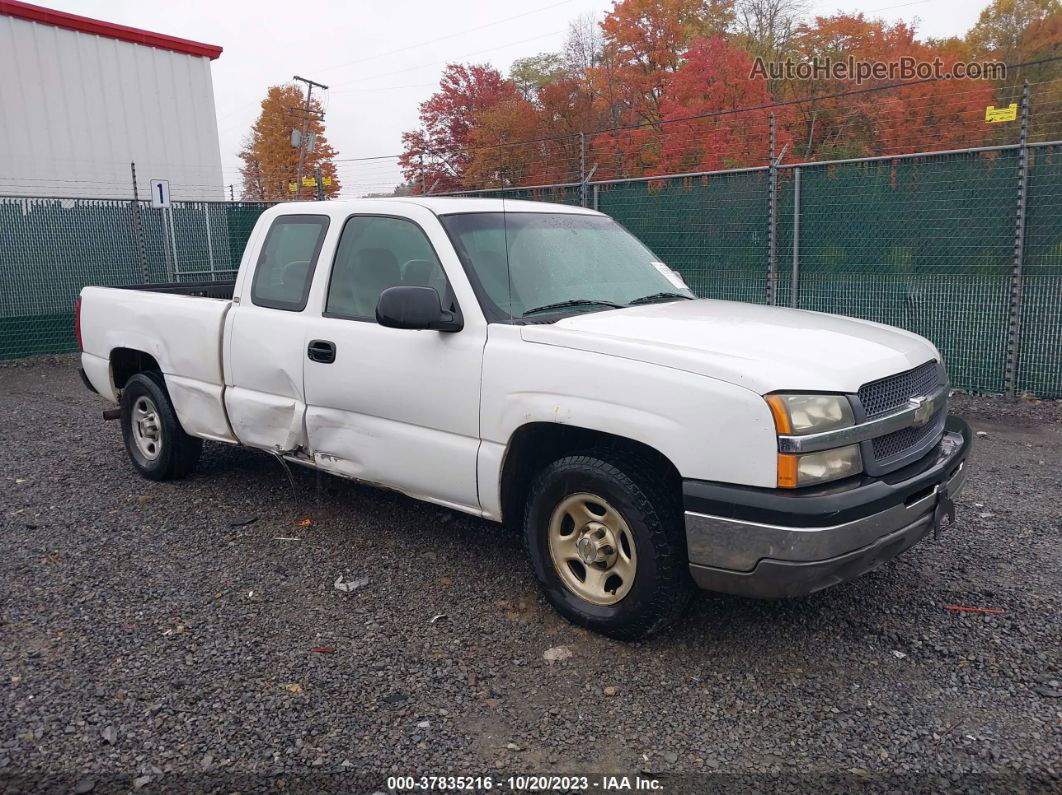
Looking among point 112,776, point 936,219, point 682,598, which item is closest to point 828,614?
point 682,598

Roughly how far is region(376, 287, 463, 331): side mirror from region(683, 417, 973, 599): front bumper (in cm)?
141

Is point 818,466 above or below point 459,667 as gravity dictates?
above

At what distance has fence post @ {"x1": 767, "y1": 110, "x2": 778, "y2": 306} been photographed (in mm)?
9359

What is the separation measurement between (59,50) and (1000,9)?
38828mm

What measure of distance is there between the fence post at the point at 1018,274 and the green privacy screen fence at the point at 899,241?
0.01 meters

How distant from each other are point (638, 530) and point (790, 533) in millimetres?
614

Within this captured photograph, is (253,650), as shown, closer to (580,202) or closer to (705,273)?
(705,273)

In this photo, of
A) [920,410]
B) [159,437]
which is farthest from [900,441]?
[159,437]

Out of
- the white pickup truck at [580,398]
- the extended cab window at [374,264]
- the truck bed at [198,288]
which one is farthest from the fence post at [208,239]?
the extended cab window at [374,264]

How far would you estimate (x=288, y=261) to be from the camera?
200 inches

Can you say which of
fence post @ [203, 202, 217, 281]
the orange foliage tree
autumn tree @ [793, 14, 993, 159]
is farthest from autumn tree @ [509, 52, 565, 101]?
fence post @ [203, 202, 217, 281]

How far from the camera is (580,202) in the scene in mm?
11172

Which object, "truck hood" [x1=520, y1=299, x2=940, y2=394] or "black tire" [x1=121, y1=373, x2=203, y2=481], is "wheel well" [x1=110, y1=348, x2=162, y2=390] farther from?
"truck hood" [x1=520, y1=299, x2=940, y2=394]

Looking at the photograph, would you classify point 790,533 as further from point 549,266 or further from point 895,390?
point 549,266
